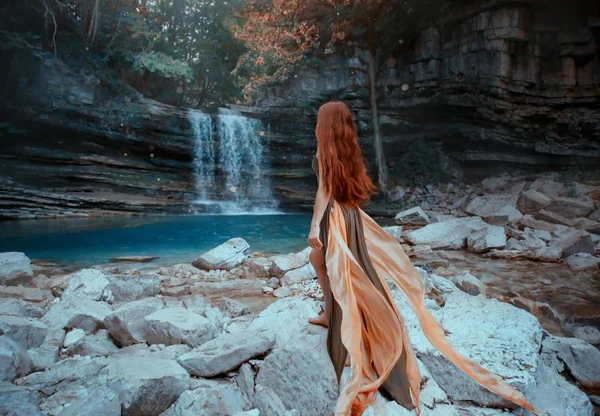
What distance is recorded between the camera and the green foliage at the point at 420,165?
9883mm

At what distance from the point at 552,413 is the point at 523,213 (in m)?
5.27

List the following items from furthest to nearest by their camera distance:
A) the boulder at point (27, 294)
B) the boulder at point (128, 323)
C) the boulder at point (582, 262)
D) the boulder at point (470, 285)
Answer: the boulder at point (582, 262), the boulder at point (470, 285), the boulder at point (27, 294), the boulder at point (128, 323)

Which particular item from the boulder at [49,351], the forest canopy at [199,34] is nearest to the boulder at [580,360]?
the boulder at [49,351]

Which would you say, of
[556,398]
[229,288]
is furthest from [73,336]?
[556,398]

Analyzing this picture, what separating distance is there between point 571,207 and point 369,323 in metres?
5.43

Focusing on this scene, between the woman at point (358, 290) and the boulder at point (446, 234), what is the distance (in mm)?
3425

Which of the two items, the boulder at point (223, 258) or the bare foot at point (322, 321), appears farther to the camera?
the boulder at point (223, 258)

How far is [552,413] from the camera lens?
4.83 feet

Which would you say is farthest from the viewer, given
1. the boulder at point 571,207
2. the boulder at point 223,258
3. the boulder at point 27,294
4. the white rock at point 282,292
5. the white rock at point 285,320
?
the boulder at point 571,207

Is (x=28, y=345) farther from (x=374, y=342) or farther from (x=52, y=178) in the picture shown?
(x=52, y=178)

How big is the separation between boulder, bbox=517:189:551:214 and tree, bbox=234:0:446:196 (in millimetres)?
3888

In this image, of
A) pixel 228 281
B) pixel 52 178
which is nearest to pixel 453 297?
pixel 228 281

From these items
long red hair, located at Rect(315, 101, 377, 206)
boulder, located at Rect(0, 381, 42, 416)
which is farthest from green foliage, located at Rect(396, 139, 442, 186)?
boulder, located at Rect(0, 381, 42, 416)

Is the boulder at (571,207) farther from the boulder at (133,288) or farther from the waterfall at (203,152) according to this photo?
the waterfall at (203,152)
